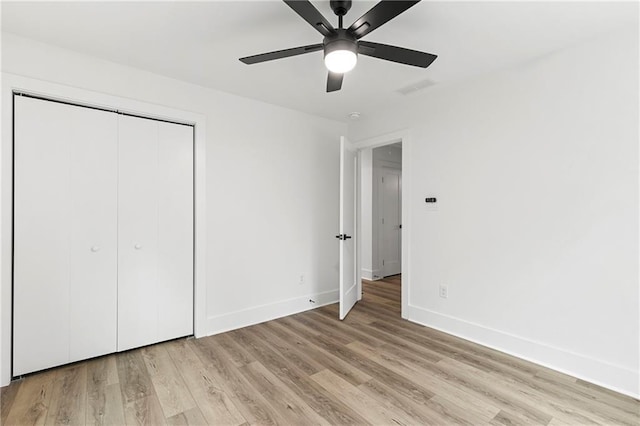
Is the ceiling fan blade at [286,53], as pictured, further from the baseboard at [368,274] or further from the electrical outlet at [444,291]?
the baseboard at [368,274]

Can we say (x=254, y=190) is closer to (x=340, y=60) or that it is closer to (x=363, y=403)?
(x=340, y=60)

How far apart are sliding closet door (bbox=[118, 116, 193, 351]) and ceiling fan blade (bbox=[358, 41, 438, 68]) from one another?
1.94m

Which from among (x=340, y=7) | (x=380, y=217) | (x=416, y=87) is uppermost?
(x=416, y=87)

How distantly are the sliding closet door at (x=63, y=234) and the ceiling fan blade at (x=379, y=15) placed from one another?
2185 mm

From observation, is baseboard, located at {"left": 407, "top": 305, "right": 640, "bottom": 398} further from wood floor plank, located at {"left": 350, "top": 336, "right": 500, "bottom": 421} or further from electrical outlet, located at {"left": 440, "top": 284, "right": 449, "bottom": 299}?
wood floor plank, located at {"left": 350, "top": 336, "right": 500, "bottom": 421}

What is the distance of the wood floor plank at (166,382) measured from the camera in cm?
192

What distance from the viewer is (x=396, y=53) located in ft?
5.93

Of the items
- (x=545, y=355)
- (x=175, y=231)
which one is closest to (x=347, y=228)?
(x=175, y=231)

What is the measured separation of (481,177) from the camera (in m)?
2.82

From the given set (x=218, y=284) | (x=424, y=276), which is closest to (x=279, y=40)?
(x=218, y=284)

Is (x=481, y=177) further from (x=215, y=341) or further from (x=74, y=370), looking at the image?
(x=74, y=370)

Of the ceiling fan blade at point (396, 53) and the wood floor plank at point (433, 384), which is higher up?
the ceiling fan blade at point (396, 53)

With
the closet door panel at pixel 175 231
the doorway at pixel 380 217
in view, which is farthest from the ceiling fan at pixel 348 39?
the doorway at pixel 380 217

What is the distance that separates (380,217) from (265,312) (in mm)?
2918
